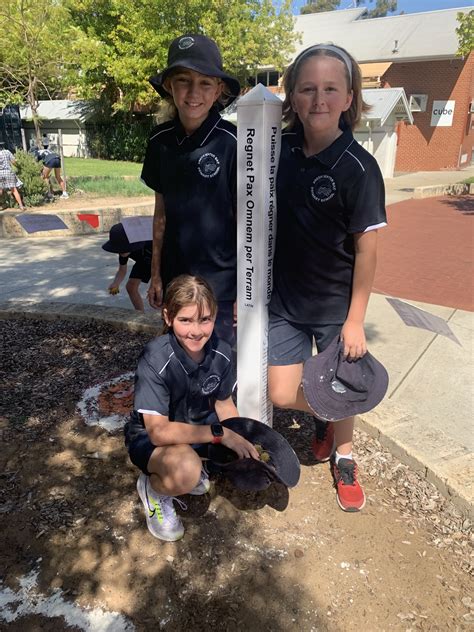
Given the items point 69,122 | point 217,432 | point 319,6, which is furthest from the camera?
point 319,6

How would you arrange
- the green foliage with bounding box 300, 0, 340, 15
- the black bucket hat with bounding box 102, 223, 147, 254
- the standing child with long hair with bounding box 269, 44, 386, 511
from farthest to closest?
the green foliage with bounding box 300, 0, 340, 15
the black bucket hat with bounding box 102, 223, 147, 254
the standing child with long hair with bounding box 269, 44, 386, 511

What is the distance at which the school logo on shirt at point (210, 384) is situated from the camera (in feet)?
7.44

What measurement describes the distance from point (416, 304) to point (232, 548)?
12.9 feet

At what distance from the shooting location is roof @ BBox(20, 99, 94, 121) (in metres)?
27.5

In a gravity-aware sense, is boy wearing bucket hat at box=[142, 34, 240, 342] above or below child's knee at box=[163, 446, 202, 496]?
above

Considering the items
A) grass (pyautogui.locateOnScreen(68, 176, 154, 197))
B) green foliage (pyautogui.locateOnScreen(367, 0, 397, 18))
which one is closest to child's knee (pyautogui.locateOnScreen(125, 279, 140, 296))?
grass (pyautogui.locateOnScreen(68, 176, 154, 197))

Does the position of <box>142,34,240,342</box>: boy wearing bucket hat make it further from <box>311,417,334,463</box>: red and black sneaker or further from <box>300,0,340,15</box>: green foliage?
<box>300,0,340,15</box>: green foliage

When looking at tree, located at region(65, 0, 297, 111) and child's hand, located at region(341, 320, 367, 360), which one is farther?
tree, located at region(65, 0, 297, 111)

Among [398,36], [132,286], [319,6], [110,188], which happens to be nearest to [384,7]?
[319,6]

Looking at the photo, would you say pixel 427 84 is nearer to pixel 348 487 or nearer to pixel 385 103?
pixel 385 103

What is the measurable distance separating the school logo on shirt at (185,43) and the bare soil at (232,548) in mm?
1953

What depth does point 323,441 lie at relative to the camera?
2.78 meters

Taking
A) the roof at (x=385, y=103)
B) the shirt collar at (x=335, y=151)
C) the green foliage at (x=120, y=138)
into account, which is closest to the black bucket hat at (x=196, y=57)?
the shirt collar at (x=335, y=151)

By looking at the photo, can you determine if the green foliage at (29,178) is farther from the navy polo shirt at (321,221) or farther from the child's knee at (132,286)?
the navy polo shirt at (321,221)
